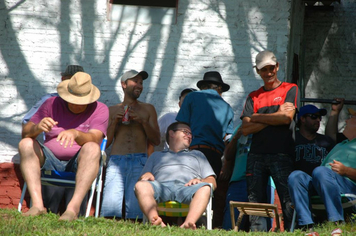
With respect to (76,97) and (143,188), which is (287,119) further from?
(76,97)

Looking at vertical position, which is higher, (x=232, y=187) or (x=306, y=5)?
(x=306, y=5)

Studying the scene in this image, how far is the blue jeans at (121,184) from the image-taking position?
654 cm

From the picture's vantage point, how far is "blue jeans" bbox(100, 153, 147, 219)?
6539mm

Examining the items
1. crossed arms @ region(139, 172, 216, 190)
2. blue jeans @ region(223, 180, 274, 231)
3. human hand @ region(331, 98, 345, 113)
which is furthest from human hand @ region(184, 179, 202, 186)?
human hand @ region(331, 98, 345, 113)

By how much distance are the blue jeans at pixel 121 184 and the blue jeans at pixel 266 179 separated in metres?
1.41

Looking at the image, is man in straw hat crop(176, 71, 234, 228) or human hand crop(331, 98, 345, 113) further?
human hand crop(331, 98, 345, 113)

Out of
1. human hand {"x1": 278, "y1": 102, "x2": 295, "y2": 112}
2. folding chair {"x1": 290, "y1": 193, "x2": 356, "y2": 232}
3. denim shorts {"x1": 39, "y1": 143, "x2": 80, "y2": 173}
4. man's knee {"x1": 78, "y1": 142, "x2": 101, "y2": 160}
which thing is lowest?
folding chair {"x1": 290, "y1": 193, "x2": 356, "y2": 232}

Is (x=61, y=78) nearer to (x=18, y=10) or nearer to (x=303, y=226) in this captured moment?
(x=18, y=10)

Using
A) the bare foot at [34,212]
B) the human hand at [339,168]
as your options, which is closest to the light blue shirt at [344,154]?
the human hand at [339,168]

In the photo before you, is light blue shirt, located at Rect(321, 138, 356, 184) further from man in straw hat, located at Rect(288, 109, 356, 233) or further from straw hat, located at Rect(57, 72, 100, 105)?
straw hat, located at Rect(57, 72, 100, 105)

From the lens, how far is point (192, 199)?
17.7ft

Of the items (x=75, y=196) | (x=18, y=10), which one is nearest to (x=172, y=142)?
(x=75, y=196)

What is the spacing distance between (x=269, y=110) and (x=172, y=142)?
1.09 m

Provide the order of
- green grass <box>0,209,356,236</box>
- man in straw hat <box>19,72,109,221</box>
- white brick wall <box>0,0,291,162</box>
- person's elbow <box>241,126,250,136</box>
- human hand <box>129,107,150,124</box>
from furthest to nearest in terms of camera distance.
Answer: white brick wall <box>0,0,291,162</box>
human hand <box>129,107,150,124</box>
person's elbow <box>241,126,250,136</box>
man in straw hat <box>19,72,109,221</box>
green grass <box>0,209,356,236</box>
